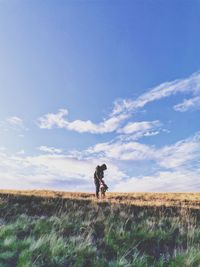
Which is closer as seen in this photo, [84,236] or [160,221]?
[84,236]

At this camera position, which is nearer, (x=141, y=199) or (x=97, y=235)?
(x=97, y=235)

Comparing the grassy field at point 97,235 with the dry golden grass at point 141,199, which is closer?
the grassy field at point 97,235

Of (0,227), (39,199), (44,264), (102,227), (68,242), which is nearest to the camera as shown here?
(44,264)

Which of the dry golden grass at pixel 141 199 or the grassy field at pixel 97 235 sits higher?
the dry golden grass at pixel 141 199

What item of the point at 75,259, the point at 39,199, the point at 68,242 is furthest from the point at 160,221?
the point at 39,199

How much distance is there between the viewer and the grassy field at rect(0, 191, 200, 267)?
10.7 m

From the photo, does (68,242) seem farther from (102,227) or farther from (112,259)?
(102,227)

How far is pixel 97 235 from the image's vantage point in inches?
549

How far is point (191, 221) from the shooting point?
16484 mm

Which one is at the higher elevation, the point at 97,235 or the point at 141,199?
the point at 141,199

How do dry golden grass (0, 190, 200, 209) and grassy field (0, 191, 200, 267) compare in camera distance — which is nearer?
grassy field (0, 191, 200, 267)

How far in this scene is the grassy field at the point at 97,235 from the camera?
35.2 ft

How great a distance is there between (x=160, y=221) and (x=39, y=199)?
27.6 ft

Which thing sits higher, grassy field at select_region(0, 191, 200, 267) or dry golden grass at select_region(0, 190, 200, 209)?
dry golden grass at select_region(0, 190, 200, 209)
